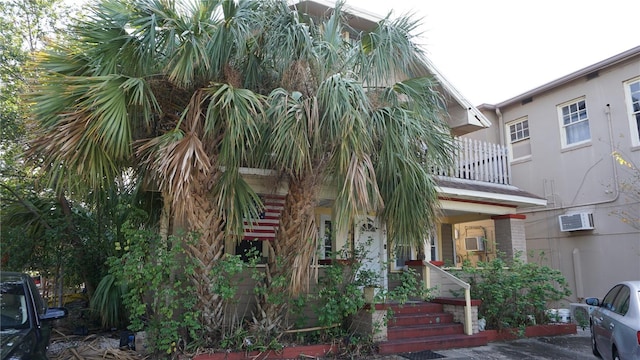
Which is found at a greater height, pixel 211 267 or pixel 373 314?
pixel 211 267

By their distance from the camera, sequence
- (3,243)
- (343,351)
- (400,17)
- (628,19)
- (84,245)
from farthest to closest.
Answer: (628,19), (84,245), (3,243), (400,17), (343,351)

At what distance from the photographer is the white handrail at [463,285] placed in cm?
905

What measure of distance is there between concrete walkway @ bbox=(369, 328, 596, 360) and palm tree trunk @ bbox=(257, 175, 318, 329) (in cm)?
208

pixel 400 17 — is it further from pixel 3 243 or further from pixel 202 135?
pixel 3 243

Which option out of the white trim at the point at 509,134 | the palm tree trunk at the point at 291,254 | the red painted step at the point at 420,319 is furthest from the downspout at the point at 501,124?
the palm tree trunk at the point at 291,254

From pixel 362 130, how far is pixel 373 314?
3.58 metres

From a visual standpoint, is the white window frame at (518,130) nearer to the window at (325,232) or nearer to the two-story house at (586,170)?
the two-story house at (586,170)

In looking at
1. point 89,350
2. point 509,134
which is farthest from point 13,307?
point 509,134

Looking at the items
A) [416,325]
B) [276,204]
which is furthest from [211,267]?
[416,325]

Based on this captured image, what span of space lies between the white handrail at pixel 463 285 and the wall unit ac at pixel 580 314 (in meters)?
4.09

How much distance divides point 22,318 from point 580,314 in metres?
12.4

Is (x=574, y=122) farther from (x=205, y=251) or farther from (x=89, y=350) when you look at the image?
(x=89, y=350)

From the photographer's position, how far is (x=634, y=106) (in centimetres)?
1242

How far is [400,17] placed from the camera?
8.62 m
